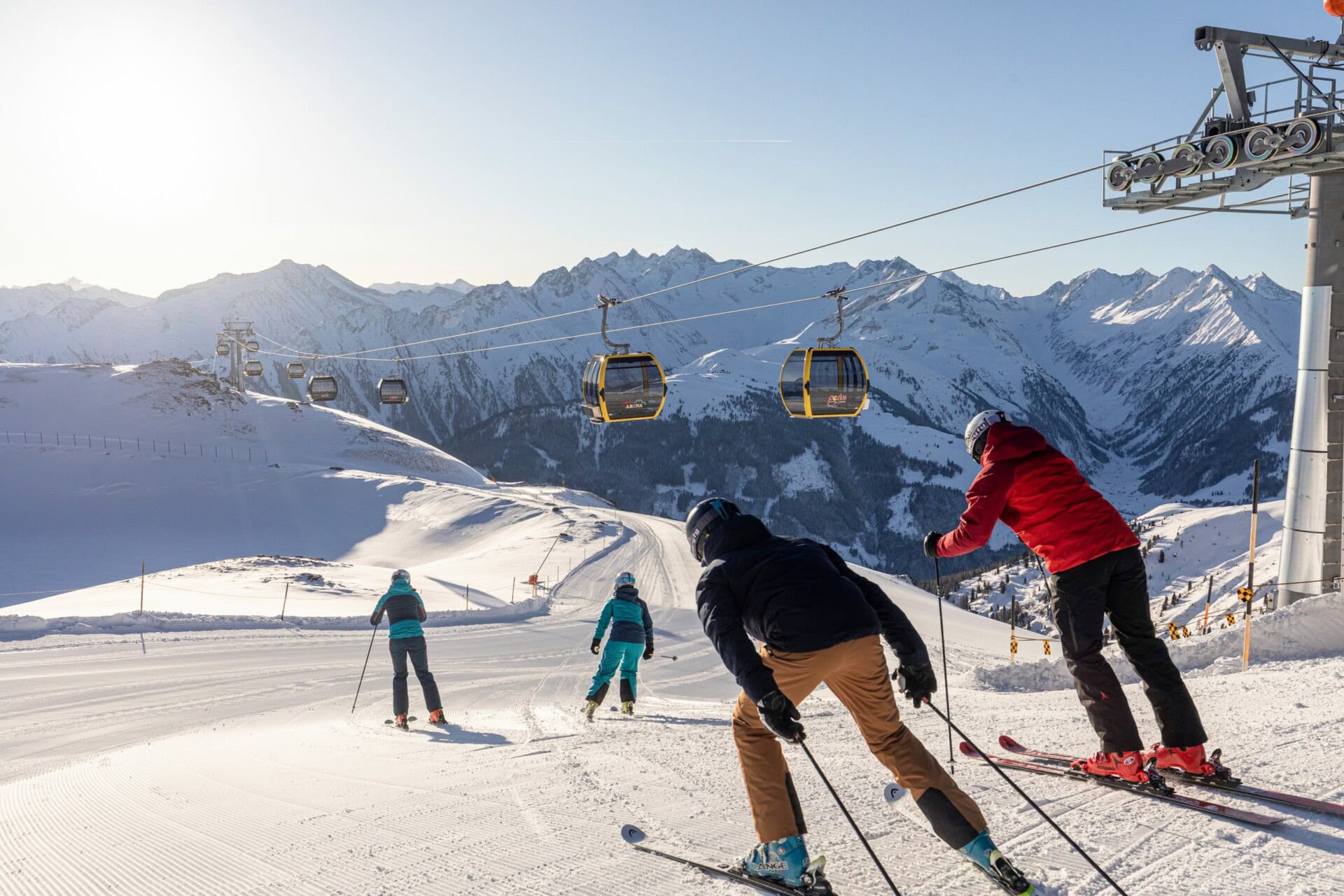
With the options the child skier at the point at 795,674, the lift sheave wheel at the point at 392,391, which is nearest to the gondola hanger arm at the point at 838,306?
the child skier at the point at 795,674

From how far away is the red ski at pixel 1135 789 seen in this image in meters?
4.06

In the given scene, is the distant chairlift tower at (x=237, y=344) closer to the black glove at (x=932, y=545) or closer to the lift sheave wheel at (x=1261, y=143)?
the lift sheave wheel at (x=1261, y=143)

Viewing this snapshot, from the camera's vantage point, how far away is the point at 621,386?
15.3m

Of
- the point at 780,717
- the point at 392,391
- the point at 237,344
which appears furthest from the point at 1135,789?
the point at 237,344

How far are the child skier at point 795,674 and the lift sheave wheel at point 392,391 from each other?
104 feet

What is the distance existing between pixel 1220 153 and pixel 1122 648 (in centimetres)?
1402

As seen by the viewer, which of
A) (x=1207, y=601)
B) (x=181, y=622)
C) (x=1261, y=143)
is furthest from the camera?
(x=1207, y=601)

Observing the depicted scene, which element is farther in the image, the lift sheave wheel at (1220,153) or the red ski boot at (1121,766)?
the lift sheave wheel at (1220,153)

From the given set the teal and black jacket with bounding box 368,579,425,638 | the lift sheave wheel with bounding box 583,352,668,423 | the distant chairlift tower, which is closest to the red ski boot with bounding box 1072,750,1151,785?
the teal and black jacket with bounding box 368,579,425,638

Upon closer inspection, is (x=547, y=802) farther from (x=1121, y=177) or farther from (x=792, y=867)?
(x=1121, y=177)

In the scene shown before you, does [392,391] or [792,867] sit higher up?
[392,391]

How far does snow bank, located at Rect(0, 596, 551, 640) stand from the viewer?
15.3 metres

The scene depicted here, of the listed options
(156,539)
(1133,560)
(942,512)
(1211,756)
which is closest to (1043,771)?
(1211,756)

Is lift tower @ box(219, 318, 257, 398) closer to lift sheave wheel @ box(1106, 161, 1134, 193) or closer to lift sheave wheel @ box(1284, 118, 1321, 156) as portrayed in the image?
lift sheave wheel @ box(1106, 161, 1134, 193)
